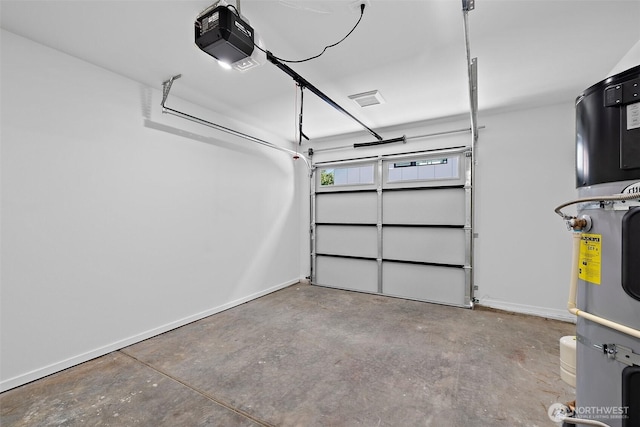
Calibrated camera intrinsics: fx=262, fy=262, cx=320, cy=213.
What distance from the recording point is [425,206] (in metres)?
4.09

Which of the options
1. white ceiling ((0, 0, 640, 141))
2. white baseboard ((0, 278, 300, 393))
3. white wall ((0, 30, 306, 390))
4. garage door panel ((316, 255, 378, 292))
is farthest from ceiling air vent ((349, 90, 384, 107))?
white baseboard ((0, 278, 300, 393))

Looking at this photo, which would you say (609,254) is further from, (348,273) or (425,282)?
(348,273)

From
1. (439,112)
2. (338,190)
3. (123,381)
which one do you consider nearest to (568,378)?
(123,381)

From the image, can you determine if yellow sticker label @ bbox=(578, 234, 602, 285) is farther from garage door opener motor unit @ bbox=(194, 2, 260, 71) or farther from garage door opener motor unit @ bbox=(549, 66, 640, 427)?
garage door opener motor unit @ bbox=(194, 2, 260, 71)

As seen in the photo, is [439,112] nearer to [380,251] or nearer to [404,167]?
[404,167]

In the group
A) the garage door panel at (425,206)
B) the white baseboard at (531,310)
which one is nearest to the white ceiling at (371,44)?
the garage door panel at (425,206)

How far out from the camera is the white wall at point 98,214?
6.68 ft

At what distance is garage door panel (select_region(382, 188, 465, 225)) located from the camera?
12.7 feet

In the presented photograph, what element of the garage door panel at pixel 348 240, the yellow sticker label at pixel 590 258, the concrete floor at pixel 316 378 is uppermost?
the yellow sticker label at pixel 590 258

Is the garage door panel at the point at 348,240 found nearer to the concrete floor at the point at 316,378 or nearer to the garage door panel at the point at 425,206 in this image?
the garage door panel at the point at 425,206

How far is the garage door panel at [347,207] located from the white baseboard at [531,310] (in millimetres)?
2007

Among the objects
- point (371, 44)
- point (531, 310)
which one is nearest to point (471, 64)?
point (371, 44)

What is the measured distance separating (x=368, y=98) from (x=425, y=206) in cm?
191

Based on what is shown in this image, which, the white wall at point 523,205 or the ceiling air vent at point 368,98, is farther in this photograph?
the white wall at point 523,205
